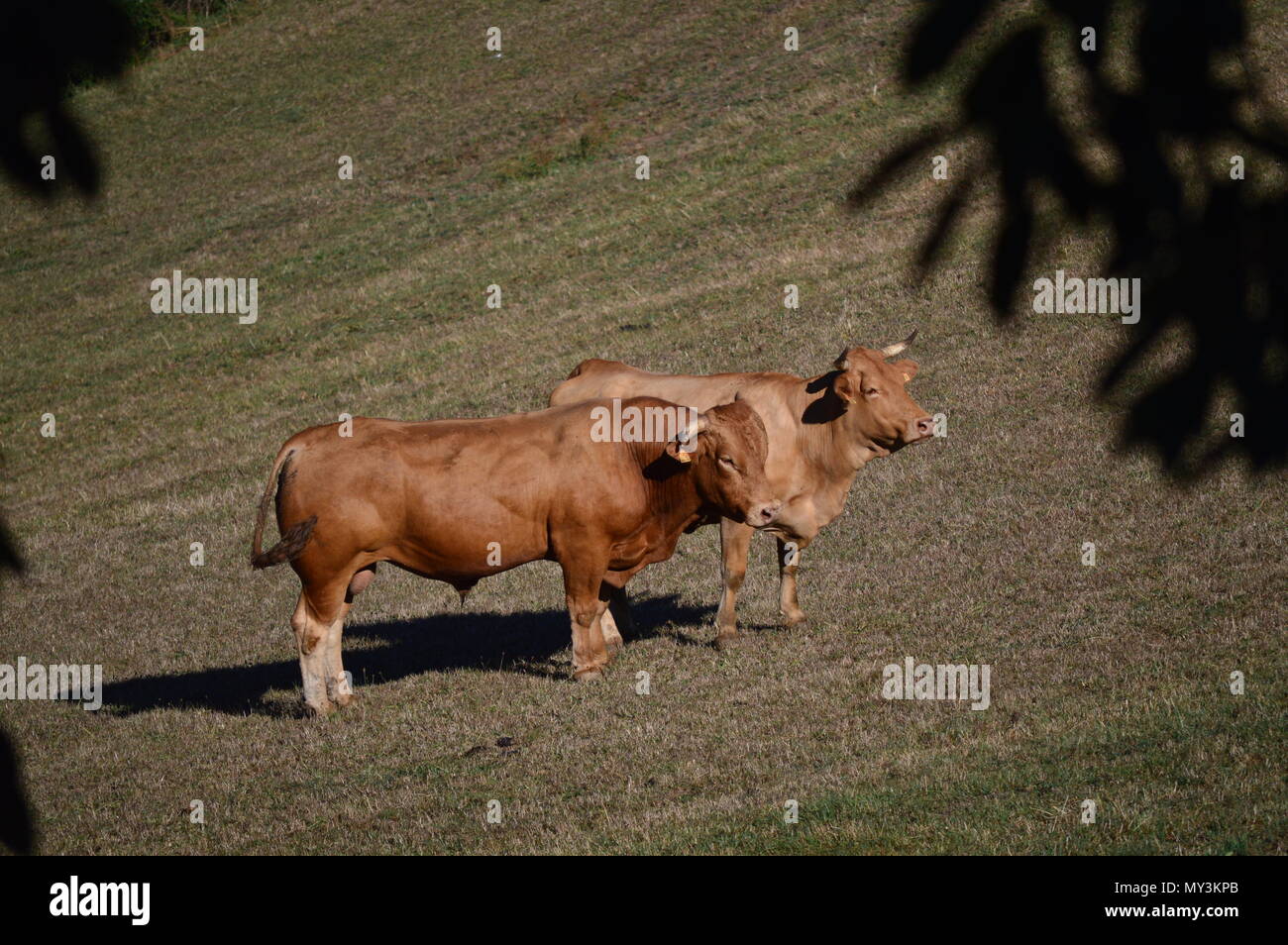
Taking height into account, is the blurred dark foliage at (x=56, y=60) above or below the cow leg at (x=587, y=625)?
above

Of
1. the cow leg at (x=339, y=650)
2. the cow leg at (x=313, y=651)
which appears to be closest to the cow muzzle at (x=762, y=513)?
the cow leg at (x=339, y=650)

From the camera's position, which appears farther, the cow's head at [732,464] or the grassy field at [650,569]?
the cow's head at [732,464]

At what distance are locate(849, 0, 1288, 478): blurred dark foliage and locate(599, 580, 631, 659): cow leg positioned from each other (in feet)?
26.9

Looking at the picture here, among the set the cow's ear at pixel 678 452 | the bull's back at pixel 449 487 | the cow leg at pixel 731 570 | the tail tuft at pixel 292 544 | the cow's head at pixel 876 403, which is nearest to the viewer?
the tail tuft at pixel 292 544

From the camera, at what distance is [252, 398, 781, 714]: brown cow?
36.5 ft

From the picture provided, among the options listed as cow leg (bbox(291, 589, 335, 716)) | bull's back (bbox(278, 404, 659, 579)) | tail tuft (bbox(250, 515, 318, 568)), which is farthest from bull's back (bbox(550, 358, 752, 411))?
cow leg (bbox(291, 589, 335, 716))

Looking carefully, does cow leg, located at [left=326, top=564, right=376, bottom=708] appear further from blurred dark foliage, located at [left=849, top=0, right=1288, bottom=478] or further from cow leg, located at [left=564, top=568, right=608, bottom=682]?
blurred dark foliage, located at [left=849, top=0, right=1288, bottom=478]

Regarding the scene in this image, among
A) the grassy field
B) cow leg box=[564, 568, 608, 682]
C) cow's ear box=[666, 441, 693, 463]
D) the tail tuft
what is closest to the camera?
the grassy field

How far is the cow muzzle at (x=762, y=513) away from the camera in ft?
37.0

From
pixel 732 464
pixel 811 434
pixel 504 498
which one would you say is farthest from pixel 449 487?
pixel 811 434

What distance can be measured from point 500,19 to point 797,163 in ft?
68.5

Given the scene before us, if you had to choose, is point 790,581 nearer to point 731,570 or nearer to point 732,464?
point 731,570

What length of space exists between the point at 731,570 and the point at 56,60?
381 inches

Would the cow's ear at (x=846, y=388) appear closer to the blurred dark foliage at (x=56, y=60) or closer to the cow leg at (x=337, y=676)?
the cow leg at (x=337, y=676)
